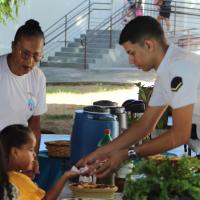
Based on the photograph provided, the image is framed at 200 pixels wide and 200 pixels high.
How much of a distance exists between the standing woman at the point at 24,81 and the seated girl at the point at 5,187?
40.0 inches

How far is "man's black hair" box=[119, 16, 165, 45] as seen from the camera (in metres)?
2.81

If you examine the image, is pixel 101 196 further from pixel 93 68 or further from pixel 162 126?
pixel 93 68

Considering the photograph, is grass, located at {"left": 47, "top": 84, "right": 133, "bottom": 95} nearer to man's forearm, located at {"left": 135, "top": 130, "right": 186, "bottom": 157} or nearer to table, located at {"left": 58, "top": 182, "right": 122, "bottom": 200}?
table, located at {"left": 58, "top": 182, "right": 122, "bottom": 200}

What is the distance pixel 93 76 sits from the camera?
17312 millimetres

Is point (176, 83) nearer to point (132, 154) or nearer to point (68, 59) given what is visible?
point (132, 154)

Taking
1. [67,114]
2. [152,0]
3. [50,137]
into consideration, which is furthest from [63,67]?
[50,137]

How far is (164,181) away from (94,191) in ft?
2.34

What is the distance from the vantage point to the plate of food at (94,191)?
285cm

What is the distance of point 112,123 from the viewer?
331 cm

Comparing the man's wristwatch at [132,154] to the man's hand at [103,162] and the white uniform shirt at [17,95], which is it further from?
the white uniform shirt at [17,95]

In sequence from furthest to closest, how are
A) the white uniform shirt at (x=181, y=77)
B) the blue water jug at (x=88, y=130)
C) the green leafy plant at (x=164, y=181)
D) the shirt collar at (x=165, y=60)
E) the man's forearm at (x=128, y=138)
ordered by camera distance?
the blue water jug at (x=88, y=130), the man's forearm at (x=128, y=138), the shirt collar at (x=165, y=60), the white uniform shirt at (x=181, y=77), the green leafy plant at (x=164, y=181)

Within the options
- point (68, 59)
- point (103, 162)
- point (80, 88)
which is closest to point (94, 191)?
point (103, 162)

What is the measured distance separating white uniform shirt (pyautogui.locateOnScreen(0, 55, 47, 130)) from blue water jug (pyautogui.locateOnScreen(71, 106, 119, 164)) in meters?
0.48

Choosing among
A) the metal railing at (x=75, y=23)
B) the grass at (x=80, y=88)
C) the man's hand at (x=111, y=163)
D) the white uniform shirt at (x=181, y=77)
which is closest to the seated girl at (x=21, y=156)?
the man's hand at (x=111, y=163)
